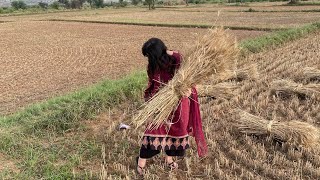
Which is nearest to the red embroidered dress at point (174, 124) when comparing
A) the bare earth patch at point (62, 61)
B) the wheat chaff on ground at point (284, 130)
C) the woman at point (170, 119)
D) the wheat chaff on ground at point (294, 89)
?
the woman at point (170, 119)

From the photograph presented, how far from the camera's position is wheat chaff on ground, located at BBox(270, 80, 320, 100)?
17.5 feet

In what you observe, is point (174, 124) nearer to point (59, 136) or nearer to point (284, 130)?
point (284, 130)

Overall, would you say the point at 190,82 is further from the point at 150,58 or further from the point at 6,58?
the point at 6,58

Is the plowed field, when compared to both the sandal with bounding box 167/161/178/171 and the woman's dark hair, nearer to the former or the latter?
the sandal with bounding box 167/161/178/171

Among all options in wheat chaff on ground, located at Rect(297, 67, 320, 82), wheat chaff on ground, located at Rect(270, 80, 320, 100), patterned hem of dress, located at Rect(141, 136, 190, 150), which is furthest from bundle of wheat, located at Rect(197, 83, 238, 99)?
wheat chaff on ground, located at Rect(297, 67, 320, 82)

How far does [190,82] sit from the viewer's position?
305 centimetres

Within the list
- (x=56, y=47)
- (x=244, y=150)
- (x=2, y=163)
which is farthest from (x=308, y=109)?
(x=56, y=47)

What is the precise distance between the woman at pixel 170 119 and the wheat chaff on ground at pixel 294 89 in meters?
2.66

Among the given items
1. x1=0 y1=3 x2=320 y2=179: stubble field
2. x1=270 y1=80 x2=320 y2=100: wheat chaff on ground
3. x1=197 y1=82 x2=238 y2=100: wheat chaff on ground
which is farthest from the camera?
x1=270 y1=80 x2=320 y2=100: wheat chaff on ground

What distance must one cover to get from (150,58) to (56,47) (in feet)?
42.7

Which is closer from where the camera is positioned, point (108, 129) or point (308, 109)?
point (108, 129)

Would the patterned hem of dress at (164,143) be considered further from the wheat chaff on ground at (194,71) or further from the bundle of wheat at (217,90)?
the bundle of wheat at (217,90)

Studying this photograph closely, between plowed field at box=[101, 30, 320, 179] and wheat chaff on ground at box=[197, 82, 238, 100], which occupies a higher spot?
wheat chaff on ground at box=[197, 82, 238, 100]

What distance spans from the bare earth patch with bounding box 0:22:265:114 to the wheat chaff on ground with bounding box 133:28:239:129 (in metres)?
A: 0.31
